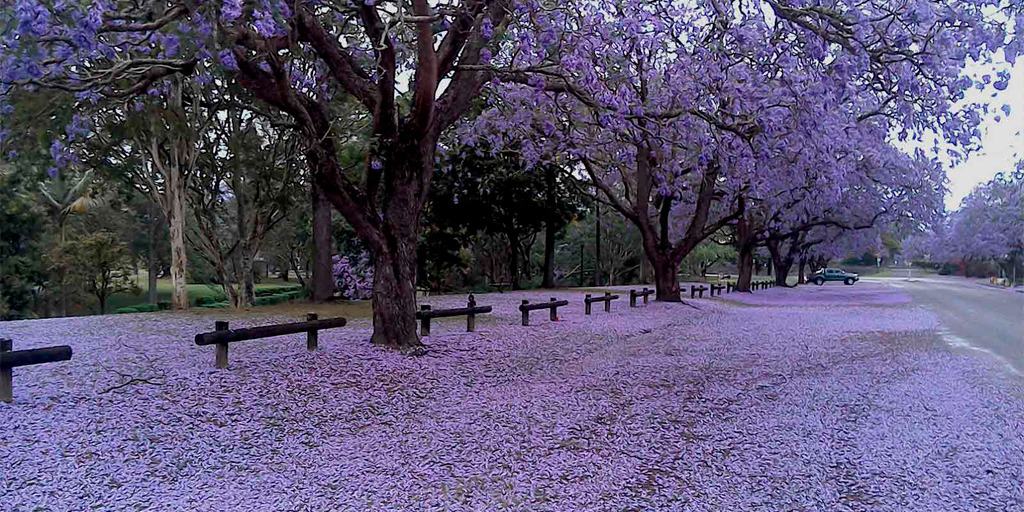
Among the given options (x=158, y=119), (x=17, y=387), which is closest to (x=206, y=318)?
(x=158, y=119)

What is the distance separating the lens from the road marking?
8.61m

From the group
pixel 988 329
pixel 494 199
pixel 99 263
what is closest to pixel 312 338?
pixel 988 329

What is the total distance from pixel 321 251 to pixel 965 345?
12985mm

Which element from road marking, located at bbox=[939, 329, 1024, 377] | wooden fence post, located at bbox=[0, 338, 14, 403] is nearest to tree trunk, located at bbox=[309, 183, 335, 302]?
wooden fence post, located at bbox=[0, 338, 14, 403]

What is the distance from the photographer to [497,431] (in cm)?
527

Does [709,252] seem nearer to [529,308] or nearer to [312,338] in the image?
[529,308]

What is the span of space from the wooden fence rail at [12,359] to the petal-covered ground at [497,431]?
0.19 meters

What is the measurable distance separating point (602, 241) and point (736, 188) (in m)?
21.2

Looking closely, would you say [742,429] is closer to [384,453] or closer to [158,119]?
[384,453]

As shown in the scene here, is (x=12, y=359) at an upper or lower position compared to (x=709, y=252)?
lower

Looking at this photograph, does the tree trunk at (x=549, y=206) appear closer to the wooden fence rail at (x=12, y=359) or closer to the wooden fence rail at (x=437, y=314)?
the wooden fence rail at (x=437, y=314)

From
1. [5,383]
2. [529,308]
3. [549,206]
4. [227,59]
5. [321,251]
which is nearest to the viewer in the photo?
[5,383]

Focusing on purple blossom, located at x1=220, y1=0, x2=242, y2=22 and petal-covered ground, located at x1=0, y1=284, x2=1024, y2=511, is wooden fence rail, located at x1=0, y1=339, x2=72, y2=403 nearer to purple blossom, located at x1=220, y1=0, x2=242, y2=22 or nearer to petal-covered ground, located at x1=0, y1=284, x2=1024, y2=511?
petal-covered ground, located at x1=0, y1=284, x2=1024, y2=511

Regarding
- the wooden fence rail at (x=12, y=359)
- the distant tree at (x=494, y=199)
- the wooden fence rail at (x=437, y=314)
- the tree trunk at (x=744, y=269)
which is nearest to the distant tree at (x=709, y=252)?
the tree trunk at (x=744, y=269)
